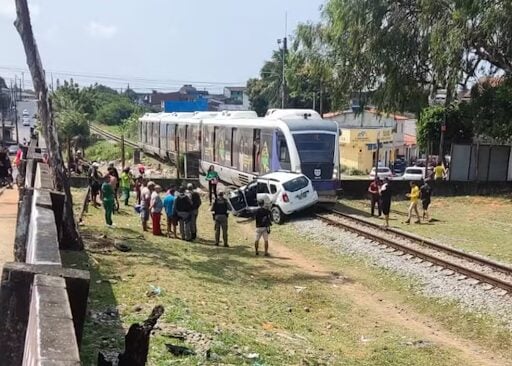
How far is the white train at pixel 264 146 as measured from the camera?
22.5 meters

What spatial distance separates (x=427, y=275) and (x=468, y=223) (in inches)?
315

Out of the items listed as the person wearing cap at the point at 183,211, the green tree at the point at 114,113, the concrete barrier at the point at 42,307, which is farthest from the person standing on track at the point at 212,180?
the green tree at the point at 114,113

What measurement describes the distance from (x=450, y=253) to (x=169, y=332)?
9.68 m

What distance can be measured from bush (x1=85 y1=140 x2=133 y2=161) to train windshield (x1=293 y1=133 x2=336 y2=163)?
1238 inches

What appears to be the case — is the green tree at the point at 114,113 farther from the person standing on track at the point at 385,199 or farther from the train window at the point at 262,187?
the person standing on track at the point at 385,199

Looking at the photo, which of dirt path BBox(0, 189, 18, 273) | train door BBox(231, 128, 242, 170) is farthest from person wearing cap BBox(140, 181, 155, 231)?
train door BBox(231, 128, 242, 170)

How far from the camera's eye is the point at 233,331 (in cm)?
909

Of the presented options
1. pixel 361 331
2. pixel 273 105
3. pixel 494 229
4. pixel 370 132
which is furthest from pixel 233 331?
pixel 273 105

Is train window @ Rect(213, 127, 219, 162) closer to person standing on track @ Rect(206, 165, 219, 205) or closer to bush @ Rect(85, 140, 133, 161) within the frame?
person standing on track @ Rect(206, 165, 219, 205)

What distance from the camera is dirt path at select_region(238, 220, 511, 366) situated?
406 inches

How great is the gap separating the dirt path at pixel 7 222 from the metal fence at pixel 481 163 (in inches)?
758

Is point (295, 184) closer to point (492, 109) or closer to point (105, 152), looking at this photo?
point (492, 109)

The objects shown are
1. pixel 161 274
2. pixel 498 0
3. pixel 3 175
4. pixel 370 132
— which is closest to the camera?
pixel 161 274

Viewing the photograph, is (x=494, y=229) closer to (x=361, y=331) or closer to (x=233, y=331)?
(x=361, y=331)
